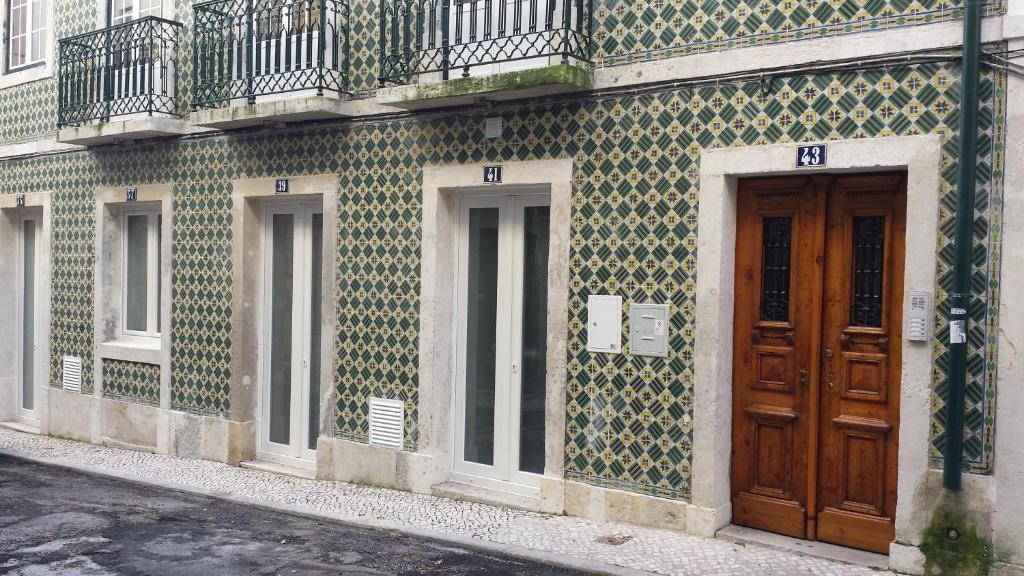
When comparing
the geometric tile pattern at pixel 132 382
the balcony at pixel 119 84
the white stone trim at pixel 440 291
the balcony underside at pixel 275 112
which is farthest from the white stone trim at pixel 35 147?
the white stone trim at pixel 440 291

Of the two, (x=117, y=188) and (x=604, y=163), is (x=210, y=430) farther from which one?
(x=604, y=163)

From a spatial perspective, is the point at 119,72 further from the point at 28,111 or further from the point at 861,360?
the point at 861,360

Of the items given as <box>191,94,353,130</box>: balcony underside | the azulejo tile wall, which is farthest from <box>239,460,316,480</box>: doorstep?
<box>191,94,353,130</box>: balcony underside

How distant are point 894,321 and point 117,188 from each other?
8596 mm

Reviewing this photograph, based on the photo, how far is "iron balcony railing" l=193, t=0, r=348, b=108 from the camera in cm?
889

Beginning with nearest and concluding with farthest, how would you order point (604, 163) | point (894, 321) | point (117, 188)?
point (894, 321)
point (604, 163)
point (117, 188)

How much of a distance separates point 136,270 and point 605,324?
21.4 feet

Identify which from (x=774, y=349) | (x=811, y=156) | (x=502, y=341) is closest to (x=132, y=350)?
(x=502, y=341)

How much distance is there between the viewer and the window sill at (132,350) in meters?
10.6

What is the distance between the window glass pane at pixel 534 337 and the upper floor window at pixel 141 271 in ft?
16.6

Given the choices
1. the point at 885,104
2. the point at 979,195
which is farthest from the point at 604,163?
the point at 979,195

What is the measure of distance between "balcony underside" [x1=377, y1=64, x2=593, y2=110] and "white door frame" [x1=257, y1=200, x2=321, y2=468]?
76.8 inches

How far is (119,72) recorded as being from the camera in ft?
35.5

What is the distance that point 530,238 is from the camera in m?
7.99
